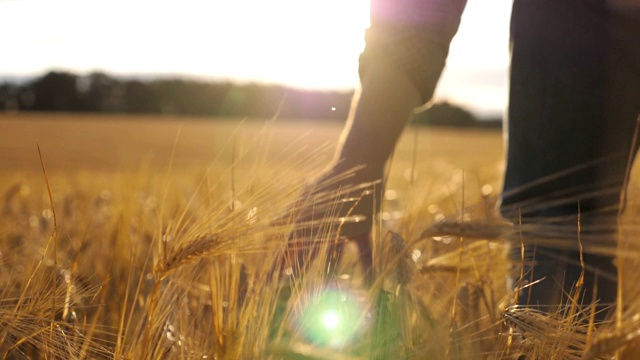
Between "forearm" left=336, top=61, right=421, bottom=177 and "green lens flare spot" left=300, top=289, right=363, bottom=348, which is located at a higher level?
"forearm" left=336, top=61, right=421, bottom=177

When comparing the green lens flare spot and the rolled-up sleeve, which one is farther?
the rolled-up sleeve

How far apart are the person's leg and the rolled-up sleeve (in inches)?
6.3

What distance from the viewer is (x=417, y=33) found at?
1.04 m

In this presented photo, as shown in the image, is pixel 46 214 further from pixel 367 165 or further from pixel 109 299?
pixel 367 165

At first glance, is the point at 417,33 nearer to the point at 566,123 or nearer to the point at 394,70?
the point at 394,70

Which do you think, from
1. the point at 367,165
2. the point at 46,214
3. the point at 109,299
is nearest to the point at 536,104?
the point at 367,165

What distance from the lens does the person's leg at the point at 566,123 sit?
1.12 metres

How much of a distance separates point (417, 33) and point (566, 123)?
28 centimetres

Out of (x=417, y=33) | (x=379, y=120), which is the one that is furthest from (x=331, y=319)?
(x=417, y=33)

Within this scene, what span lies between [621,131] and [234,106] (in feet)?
54.3

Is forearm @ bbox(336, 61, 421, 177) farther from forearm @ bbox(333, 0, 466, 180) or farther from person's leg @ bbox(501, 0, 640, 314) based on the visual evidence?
person's leg @ bbox(501, 0, 640, 314)

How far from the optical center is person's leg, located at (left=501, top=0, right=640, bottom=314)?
112 cm

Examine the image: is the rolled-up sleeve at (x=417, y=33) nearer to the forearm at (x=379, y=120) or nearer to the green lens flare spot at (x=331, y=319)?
the forearm at (x=379, y=120)

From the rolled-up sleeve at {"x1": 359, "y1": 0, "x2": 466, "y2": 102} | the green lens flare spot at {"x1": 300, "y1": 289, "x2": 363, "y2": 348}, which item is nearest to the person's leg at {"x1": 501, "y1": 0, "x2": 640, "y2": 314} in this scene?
the rolled-up sleeve at {"x1": 359, "y1": 0, "x2": 466, "y2": 102}
